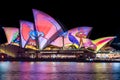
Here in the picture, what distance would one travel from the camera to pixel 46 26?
109438mm

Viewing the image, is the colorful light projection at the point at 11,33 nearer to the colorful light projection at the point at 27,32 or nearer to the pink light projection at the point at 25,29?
the colorful light projection at the point at 27,32

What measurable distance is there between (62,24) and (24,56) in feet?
61.3

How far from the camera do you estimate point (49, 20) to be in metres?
109

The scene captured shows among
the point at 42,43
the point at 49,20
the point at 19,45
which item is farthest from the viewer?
the point at 19,45

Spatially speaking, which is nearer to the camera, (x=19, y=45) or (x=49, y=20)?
(x=49, y=20)

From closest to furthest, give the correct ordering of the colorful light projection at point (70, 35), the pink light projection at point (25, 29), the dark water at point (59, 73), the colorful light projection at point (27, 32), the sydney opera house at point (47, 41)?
the dark water at point (59, 73), the sydney opera house at point (47, 41), the pink light projection at point (25, 29), the colorful light projection at point (27, 32), the colorful light projection at point (70, 35)

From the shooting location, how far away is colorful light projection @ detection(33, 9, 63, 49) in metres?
108

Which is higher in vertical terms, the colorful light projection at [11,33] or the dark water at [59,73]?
the colorful light projection at [11,33]

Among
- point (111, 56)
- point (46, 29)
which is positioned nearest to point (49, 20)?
point (46, 29)

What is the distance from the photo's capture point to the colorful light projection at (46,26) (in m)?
108

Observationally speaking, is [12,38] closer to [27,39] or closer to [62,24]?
[27,39]

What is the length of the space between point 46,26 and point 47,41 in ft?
23.5

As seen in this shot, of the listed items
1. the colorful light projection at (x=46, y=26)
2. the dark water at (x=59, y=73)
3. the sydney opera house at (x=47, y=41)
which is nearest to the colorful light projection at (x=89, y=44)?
the sydney opera house at (x=47, y=41)

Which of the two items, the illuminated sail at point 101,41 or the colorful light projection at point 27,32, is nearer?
the colorful light projection at point 27,32
